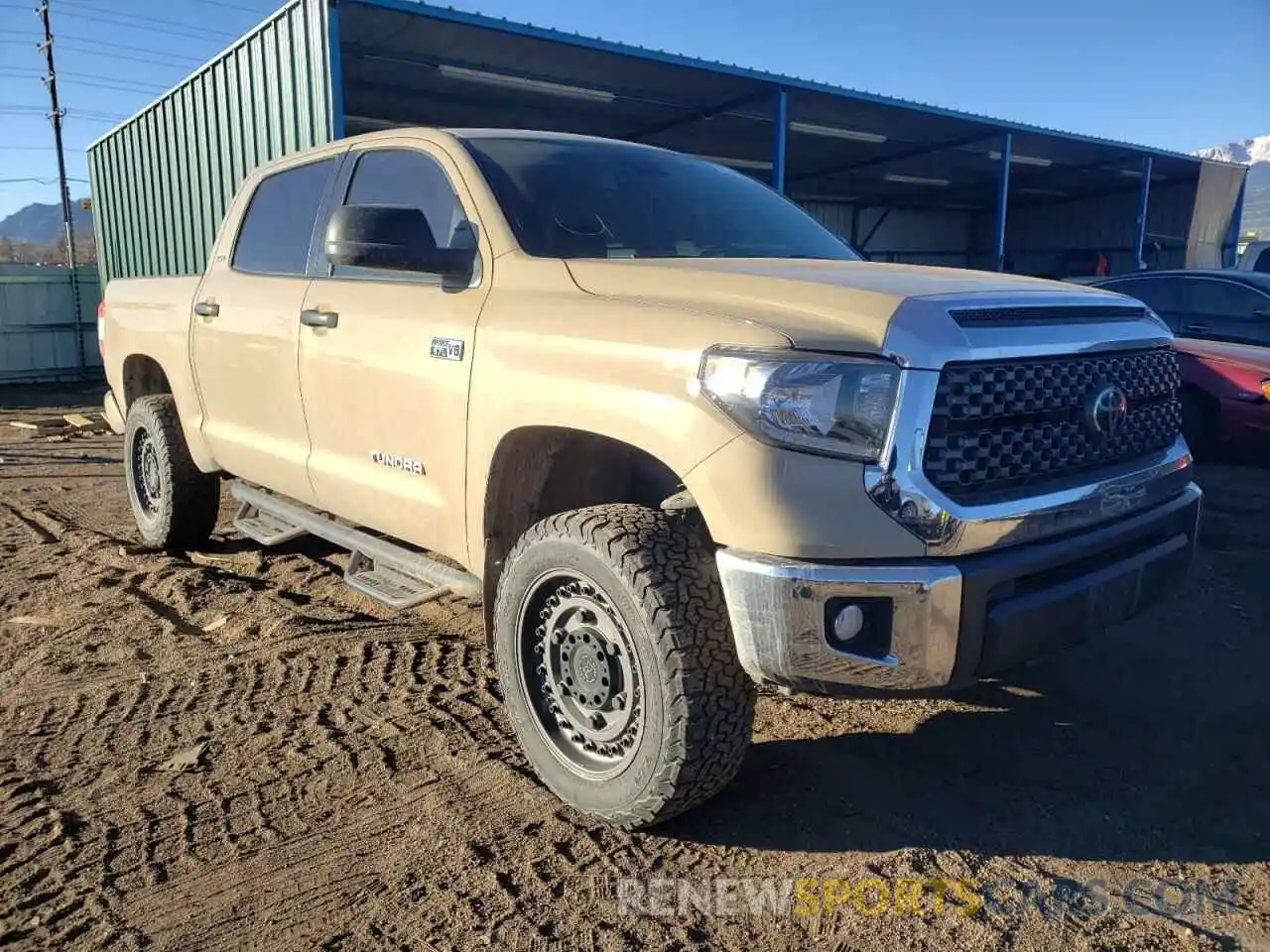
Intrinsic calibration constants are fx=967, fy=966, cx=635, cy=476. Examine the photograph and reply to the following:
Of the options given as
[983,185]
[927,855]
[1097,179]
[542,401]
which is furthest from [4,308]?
[1097,179]

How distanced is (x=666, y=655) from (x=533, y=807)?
0.78 meters

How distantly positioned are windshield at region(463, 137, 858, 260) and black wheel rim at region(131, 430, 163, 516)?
3160 millimetres

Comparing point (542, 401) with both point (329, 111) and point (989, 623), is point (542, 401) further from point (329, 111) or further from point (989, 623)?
point (329, 111)

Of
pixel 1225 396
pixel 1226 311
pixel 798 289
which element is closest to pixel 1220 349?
pixel 1225 396

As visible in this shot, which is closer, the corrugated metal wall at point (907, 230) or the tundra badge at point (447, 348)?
the tundra badge at point (447, 348)

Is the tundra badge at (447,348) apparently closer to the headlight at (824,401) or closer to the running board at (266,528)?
the headlight at (824,401)

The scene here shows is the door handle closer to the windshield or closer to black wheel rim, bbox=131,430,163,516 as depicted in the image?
the windshield

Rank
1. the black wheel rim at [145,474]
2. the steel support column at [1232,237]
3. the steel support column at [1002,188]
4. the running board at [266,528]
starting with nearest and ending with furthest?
the running board at [266,528] < the black wheel rim at [145,474] < the steel support column at [1002,188] < the steel support column at [1232,237]

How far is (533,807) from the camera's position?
286 centimetres

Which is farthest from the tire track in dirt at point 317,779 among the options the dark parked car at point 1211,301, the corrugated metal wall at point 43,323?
the corrugated metal wall at point 43,323

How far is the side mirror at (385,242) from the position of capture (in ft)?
9.87

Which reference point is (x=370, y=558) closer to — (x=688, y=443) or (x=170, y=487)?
(x=170, y=487)

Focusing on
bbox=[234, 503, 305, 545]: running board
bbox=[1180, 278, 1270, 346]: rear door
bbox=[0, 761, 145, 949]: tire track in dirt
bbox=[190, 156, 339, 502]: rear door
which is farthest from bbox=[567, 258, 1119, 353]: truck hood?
bbox=[1180, 278, 1270, 346]: rear door

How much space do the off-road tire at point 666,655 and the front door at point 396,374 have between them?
27.6 inches
